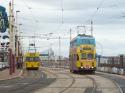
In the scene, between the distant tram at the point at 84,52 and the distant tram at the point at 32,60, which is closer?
the distant tram at the point at 84,52

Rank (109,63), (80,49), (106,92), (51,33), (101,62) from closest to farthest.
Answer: (106,92), (80,49), (109,63), (101,62), (51,33)

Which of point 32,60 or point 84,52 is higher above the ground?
point 84,52

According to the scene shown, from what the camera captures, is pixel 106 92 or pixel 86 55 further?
pixel 86 55

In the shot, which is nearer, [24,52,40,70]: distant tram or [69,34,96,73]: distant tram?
[69,34,96,73]: distant tram

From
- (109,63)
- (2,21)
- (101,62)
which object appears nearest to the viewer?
(2,21)

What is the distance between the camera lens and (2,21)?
185 feet

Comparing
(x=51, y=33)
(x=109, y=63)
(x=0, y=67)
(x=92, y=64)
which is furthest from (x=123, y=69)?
(x=51, y=33)

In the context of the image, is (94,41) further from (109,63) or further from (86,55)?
(109,63)

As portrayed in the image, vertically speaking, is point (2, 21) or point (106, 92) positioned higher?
point (2, 21)

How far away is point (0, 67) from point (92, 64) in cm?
2878

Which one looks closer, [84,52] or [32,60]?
[84,52]

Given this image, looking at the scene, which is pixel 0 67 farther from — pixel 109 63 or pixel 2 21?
pixel 2 21

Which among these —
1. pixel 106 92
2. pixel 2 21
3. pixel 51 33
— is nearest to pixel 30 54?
pixel 51 33

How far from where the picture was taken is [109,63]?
76.1 meters
